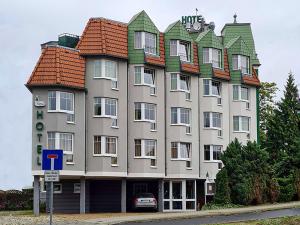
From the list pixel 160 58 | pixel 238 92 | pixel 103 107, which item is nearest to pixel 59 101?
pixel 103 107

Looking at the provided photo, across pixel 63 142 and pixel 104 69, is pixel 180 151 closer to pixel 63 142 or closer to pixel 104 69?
pixel 104 69

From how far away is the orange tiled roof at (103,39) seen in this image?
5069 centimetres

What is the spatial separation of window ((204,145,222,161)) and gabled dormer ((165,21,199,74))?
626cm

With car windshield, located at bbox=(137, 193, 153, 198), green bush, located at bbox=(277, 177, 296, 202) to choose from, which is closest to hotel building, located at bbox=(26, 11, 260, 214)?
car windshield, located at bbox=(137, 193, 153, 198)

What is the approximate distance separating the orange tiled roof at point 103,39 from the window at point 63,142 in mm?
6240

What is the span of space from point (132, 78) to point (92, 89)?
12.4 feet

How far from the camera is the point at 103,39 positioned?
5097 cm

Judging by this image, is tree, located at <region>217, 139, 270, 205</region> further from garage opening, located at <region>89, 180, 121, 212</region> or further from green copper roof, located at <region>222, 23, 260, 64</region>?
green copper roof, located at <region>222, 23, 260, 64</region>

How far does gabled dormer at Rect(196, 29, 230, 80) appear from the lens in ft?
188

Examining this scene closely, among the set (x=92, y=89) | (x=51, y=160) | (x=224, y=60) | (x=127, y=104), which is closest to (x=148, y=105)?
(x=127, y=104)

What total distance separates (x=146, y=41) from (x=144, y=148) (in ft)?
26.2

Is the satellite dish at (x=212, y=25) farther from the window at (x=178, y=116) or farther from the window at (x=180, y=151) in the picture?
the window at (x=180, y=151)

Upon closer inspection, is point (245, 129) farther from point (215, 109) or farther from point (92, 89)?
point (92, 89)

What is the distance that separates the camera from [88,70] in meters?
50.7
